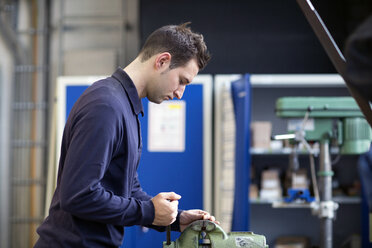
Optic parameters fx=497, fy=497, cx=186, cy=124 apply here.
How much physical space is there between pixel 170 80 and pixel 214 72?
3.53 meters

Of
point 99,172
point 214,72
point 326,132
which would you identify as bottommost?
point 99,172

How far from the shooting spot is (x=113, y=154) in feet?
4.89

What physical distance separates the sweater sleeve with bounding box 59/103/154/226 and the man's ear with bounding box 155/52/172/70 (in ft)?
0.98

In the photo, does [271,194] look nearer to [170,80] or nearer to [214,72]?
[214,72]

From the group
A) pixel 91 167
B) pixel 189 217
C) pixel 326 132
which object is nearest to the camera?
pixel 91 167

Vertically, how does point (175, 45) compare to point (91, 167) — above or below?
above

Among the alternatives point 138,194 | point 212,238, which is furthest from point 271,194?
point 212,238

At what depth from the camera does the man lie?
1.38m

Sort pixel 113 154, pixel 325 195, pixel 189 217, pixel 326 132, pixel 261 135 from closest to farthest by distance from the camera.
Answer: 1. pixel 113 154
2. pixel 189 217
3. pixel 325 195
4. pixel 326 132
5. pixel 261 135

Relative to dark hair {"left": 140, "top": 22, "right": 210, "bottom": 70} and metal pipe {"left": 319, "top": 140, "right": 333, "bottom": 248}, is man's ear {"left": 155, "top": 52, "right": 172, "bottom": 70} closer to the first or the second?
dark hair {"left": 140, "top": 22, "right": 210, "bottom": 70}

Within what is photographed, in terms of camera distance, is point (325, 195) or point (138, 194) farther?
point (325, 195)

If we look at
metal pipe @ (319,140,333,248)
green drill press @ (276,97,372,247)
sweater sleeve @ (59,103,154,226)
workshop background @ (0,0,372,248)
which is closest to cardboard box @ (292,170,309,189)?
workshop background @ (0,0,372,248)

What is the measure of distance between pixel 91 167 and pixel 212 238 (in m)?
0.52

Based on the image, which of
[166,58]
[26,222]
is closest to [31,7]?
[26,222]
